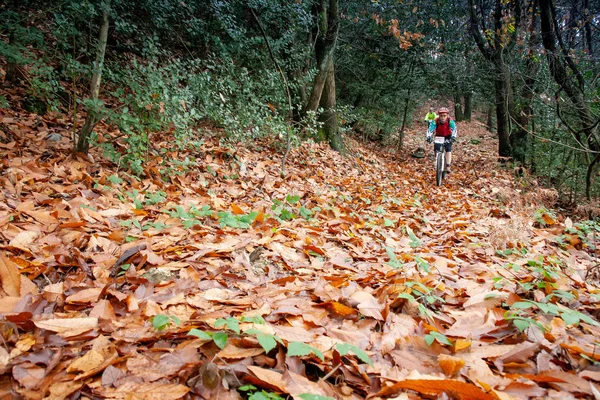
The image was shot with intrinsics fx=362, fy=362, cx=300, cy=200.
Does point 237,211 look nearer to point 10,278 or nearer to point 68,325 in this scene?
point 10,278

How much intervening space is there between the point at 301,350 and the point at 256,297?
738 millimetres

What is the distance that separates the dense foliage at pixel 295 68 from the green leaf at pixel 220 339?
3263 mm

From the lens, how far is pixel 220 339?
1391 millimetres

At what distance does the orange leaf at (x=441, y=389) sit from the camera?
116 centimetres

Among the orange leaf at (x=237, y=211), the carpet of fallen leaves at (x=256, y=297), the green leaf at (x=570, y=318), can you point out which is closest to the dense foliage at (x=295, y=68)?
the carpet of fallen leaves at (x=256, y=297)

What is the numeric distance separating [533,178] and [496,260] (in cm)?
684

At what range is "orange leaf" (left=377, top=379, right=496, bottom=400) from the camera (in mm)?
1155

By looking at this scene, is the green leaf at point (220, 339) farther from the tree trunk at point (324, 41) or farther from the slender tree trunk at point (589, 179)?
the slender tree trunk at point (589, 179)

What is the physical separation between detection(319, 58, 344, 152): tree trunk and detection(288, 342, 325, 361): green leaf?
7555 mm

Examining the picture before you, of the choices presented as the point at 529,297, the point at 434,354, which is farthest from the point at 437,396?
the point at 529,297

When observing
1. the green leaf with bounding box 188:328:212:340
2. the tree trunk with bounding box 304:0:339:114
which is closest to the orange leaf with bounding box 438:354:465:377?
the green leaf with bounding box 188:328:212:340

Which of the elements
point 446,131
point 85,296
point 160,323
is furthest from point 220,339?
point 446,131

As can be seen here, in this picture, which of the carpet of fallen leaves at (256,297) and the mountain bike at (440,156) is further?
the mountain bike at (440,156)

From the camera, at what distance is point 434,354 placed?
1484 mm
